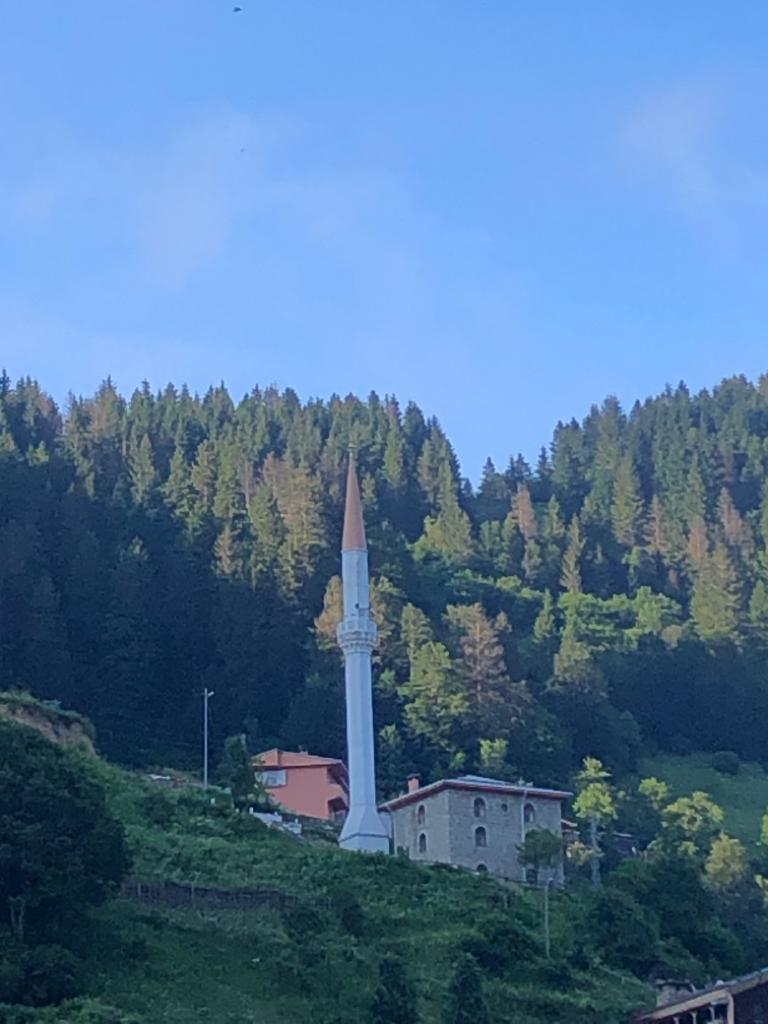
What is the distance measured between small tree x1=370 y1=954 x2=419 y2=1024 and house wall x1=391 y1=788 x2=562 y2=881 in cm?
1935

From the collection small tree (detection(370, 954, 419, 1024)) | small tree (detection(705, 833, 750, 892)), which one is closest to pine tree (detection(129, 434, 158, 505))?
small tree (detection(705, 833, 750, 892))

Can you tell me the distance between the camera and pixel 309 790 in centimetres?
6906

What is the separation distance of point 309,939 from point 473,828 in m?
17.3

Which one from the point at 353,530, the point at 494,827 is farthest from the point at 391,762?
the point at 494,827

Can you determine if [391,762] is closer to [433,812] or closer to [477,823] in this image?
[433,812]

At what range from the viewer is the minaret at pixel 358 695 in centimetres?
6106

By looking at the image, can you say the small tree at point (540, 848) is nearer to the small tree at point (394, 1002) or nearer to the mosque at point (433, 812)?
the mosque at point (433, 812)

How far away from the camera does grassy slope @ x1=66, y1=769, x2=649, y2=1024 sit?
41.4 meters

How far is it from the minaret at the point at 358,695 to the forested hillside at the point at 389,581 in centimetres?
1238

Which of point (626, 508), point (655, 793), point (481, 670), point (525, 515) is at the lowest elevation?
point (655, 793)

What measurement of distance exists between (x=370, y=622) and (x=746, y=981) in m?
26.4

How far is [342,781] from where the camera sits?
7075 centimetres

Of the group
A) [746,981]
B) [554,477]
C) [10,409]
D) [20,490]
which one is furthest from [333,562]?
[746,981]

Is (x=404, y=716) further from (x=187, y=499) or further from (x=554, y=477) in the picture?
(x=554, y=477)
